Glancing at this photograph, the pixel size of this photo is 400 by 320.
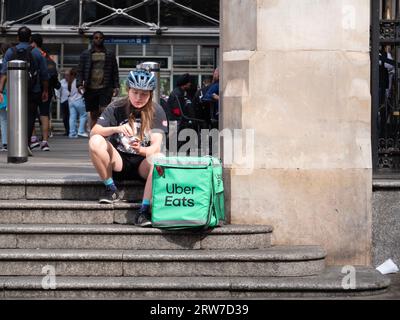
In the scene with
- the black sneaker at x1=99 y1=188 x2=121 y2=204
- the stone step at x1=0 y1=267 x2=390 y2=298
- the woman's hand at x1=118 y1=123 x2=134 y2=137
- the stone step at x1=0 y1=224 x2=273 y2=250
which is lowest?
the stone step at x1=0 y1=267 x2=390 y2=298

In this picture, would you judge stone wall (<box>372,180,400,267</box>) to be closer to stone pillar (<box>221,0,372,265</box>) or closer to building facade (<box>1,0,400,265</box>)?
building facade (<box>1,0,400,265</box>)

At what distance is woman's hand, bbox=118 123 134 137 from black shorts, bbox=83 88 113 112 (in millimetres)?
5919

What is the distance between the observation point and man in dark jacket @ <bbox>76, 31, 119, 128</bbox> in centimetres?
1469

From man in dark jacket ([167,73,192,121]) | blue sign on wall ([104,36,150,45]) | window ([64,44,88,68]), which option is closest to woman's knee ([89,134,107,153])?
man in dark jacket ([167,73,192,121])

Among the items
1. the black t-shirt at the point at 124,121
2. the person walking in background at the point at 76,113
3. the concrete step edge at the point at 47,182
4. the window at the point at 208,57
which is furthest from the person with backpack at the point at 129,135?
the window at the point at 208,57

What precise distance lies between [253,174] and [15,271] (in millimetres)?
2235

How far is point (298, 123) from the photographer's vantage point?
28.7 ft

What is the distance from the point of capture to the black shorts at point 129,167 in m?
8.91

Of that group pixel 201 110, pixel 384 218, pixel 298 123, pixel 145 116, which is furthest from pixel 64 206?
pixel 201 110

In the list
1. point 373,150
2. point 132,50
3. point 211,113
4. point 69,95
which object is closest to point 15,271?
point 373,150

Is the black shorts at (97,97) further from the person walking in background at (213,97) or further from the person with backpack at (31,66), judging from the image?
the person walking in background at (213,97)

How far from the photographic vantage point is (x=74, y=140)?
65.5ft

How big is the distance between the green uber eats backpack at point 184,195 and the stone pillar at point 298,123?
474 millimetres
